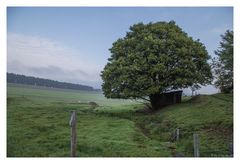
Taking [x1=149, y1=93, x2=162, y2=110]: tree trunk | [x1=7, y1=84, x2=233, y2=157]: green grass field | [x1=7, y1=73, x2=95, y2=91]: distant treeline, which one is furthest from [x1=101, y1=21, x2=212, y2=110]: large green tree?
[x1=7, y1=73, x2=95, y2=91]: distant treeline

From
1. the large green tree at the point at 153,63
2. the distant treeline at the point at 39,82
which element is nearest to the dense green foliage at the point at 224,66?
the large green tree at the point at 153,63

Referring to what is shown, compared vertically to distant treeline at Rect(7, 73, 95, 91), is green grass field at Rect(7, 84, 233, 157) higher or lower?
lower

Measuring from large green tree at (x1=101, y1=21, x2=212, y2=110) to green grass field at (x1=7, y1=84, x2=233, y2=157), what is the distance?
5.20 ft

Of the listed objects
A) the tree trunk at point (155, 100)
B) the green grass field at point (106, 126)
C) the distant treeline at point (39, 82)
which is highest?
the distant treeline at point (39, 82)

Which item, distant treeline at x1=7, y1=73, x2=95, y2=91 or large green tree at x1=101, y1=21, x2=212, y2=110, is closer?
distant treeline at x1=7, y1=73, x2=95, y2=91

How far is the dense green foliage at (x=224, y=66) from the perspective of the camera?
24750mm

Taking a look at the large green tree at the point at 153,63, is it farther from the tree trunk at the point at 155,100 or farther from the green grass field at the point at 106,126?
the green grass field at the point at 106,126

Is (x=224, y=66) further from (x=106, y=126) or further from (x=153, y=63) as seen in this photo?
(x=106, y=126)

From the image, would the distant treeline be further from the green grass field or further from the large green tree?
the large green tree

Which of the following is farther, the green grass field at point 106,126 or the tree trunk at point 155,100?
the tree trunk at point 155,100

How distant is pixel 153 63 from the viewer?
25297 mm

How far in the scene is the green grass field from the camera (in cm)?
1449

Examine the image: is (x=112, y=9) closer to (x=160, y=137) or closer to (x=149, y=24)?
(x=160, y=137)

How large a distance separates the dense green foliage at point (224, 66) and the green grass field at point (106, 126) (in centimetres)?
152
